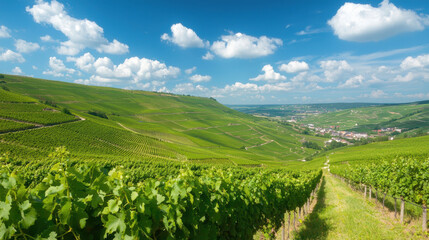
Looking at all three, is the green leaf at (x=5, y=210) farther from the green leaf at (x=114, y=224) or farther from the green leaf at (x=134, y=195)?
the green leaf at (x=134, y=195)

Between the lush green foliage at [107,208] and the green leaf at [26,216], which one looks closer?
the green leaf at [26,216]

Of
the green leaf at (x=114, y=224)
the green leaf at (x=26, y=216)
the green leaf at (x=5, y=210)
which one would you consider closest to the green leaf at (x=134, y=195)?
the green leaf at (x=114, y=224)

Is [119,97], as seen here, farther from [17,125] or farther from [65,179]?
[65,179]

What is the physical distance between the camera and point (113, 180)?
2924 millimetres

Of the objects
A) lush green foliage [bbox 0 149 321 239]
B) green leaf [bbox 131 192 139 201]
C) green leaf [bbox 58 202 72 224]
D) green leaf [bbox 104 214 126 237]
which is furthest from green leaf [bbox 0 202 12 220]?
green leaf [bbox 131 192 139 201]

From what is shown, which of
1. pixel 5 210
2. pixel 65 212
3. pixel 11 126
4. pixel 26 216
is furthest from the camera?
pixel 11 126

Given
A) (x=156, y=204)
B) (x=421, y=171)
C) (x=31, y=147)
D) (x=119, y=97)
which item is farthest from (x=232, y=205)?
(x=119, y=97)

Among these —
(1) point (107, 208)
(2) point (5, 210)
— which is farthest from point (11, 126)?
(2) point (5, 210)

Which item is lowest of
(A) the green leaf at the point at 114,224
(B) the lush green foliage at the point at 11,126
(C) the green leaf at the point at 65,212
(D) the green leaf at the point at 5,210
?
(B) the lush green foliage at the point at 11,126

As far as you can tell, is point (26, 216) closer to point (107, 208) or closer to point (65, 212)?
point (65, 212)

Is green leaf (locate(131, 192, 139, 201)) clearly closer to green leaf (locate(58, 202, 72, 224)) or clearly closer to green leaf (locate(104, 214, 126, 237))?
green leaf (locate(104, 214, 126, 237))

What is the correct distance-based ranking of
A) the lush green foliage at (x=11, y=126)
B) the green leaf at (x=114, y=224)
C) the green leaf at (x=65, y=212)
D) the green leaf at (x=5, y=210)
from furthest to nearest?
the lush green foliage at (x=11, y=126)
the green leaf at (x=114, y=224)
the green leaf at (x=65, y=212)
the green leaf at (x=5, y=210)

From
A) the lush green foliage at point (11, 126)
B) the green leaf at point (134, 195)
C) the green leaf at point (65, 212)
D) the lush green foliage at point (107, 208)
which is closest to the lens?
the lush green foliage at point (107, 208)

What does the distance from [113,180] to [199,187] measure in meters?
2.04
